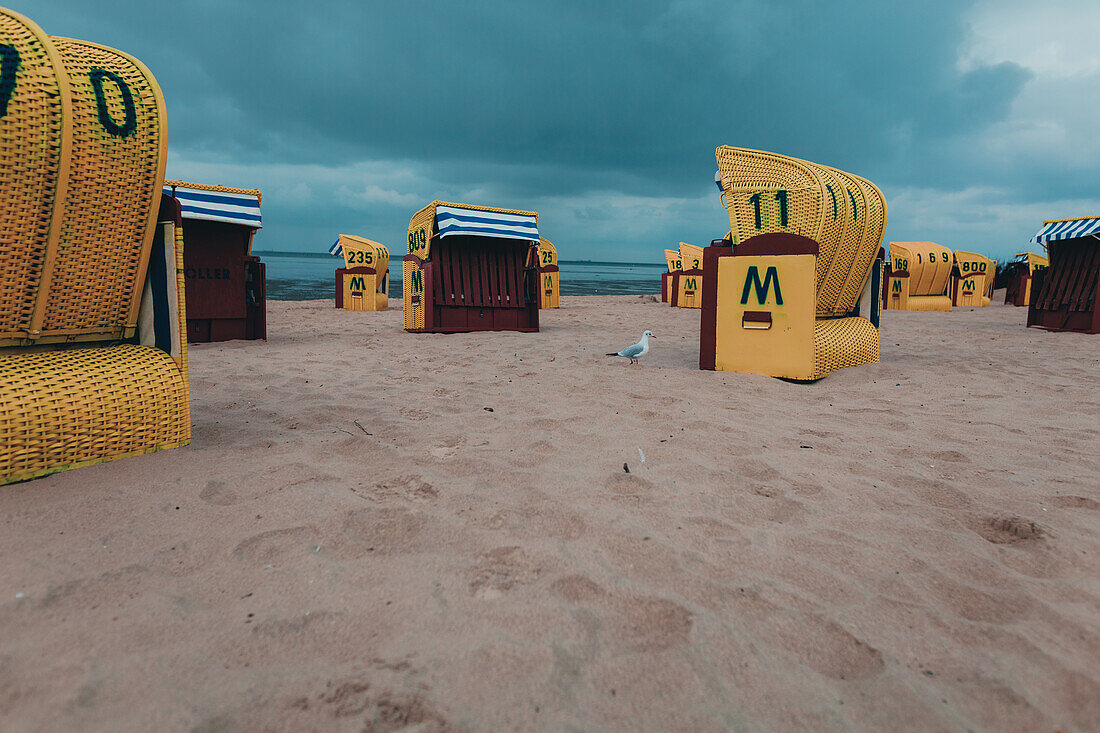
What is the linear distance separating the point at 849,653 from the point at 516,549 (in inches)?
36.5

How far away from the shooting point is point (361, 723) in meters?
1.15

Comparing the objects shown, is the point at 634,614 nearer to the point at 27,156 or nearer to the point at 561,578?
the point at 561,578

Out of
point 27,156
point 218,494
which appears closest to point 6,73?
point 27,156

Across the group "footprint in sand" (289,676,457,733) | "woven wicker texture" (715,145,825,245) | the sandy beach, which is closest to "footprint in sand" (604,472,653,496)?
the sandy beach

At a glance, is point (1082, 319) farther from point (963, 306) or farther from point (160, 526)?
point (160, 526)

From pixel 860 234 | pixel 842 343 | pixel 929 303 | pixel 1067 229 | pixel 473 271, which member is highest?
pixel 1067 229

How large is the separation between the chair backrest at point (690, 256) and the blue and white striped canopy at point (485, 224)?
31.5 feet

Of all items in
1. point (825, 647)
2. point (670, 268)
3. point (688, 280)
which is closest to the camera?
point (825, 647)

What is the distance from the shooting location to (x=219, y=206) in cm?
691

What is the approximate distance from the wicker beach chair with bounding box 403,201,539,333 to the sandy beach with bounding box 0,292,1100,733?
5.68m

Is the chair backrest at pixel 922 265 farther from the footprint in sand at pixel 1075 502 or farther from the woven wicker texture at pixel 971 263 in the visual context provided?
the footprint in sand at pixel 1075 502

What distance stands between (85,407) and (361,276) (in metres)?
13.6

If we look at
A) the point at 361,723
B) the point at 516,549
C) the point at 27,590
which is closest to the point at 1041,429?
the point at 516,549

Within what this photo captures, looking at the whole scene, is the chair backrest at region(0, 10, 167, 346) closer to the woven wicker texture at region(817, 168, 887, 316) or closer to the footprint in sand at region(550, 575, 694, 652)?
the footprint in sand at region(550, 575, 694, 652)
